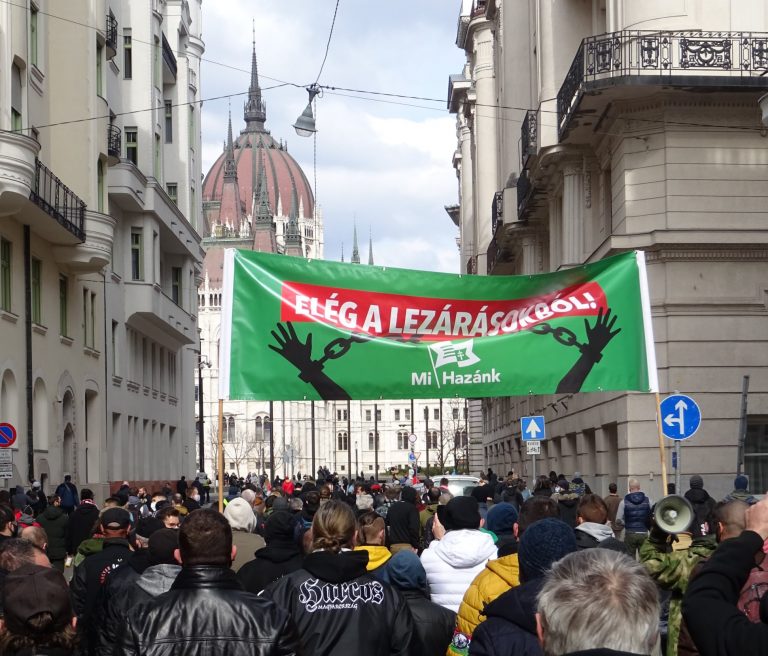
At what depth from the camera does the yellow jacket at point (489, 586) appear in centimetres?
716


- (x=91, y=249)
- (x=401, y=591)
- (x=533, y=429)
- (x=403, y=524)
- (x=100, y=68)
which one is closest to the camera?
(x=401, y=591)

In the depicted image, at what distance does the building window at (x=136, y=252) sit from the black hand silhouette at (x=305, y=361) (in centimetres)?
3754

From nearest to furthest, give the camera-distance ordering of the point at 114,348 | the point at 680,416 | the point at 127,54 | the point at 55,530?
the point at 680,416
the point at 55,530
the point at 114,348
the point at 127,54

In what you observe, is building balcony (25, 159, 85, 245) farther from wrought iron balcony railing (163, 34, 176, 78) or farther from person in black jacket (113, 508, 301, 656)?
person in black jacket (113, 508, 301, 656)

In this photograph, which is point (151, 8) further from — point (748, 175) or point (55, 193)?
point (748, 175)

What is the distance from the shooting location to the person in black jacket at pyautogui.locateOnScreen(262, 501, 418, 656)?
679cm

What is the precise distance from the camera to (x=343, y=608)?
22.5 ft

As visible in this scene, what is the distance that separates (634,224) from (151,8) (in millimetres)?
28022

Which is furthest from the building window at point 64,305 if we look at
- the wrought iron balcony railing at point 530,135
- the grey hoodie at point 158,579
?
the grey hoodie at point 158,579

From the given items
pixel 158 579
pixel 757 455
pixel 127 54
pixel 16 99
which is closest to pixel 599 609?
pixel 158 579

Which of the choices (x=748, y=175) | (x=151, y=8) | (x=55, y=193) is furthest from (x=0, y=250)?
(x=151, y=8)

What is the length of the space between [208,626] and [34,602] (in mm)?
755

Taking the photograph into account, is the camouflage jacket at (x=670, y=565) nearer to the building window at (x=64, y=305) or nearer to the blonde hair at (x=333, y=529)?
the blonde hair at (x=333, y=529)

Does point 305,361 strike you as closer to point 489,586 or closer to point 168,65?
point 489,586
